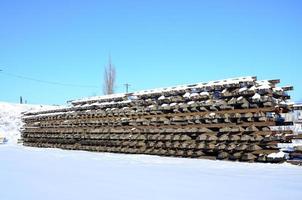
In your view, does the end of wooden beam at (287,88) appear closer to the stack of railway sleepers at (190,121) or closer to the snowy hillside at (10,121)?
the stack of railway sleepers at (190,121)

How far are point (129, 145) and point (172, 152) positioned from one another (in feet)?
9.62

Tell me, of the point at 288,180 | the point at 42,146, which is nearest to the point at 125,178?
the point at 288,180

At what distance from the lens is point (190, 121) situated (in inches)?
532

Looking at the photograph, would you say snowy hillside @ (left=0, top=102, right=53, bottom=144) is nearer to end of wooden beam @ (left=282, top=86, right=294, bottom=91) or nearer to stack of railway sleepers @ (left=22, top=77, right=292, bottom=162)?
stack of railway sleepers @ (left=22, top=77, right=292, bottom=162)

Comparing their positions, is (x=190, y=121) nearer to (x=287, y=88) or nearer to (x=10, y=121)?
(x=287, y=88)

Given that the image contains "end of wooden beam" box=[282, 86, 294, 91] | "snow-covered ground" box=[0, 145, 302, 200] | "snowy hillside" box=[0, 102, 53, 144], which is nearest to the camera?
"snow-covered ground" box=[0, 145, 302, 200]

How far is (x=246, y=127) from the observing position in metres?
11.7

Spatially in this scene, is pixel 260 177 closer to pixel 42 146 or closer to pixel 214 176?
pixel 214 176

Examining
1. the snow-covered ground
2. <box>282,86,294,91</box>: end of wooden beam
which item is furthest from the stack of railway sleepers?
the snow-covered ground

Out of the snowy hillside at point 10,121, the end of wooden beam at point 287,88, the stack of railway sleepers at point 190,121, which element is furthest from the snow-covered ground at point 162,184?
the snowy hillside at point 10,121

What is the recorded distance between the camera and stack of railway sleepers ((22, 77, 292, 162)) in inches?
441

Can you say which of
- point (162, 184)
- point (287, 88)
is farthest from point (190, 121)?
point (162, 184)

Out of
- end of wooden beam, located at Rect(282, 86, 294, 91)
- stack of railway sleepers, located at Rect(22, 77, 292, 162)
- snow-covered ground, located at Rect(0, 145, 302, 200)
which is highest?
end of wooden beam, located at Rect(282, 86, 294, 91)

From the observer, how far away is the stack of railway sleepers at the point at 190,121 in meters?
11.2
